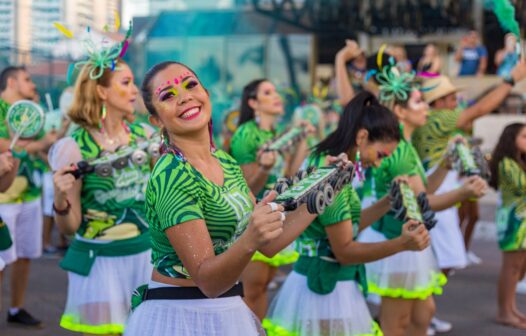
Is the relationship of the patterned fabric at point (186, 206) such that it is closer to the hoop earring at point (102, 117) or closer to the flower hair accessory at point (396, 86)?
the hoop earring at point (102, 117)

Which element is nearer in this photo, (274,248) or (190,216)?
(190,216)

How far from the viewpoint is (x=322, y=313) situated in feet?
13.1

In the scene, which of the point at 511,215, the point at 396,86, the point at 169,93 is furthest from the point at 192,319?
the point at 511,215

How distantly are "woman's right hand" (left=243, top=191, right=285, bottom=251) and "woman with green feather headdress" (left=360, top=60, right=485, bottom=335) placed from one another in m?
2.31

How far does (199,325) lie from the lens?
115 inches

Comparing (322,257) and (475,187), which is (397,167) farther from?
(322,257)

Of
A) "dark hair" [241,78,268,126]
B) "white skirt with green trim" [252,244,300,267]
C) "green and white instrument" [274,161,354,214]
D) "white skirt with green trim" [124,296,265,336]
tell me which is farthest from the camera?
"dark hair" [241,78,268,126]

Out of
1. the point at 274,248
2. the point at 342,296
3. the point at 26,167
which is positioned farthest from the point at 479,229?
the point at 274,248

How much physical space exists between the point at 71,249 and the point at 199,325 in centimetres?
176

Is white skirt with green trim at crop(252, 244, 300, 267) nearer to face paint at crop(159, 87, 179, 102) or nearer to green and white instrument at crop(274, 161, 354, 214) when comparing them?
green and white instrument at crop(274, 161, 354, 214)

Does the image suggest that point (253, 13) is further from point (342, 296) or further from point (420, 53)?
point (342, 296)

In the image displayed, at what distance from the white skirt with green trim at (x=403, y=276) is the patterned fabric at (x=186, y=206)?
225 centimetres

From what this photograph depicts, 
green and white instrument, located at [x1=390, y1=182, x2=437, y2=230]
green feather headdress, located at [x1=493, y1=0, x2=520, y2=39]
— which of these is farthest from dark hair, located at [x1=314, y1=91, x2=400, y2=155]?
green feather headdress, located at [x1=493, y1=0, x2=520, y2=39]

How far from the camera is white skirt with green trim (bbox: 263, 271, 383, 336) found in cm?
398
